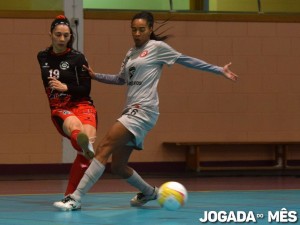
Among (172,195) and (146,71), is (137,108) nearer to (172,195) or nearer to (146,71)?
(146,71)

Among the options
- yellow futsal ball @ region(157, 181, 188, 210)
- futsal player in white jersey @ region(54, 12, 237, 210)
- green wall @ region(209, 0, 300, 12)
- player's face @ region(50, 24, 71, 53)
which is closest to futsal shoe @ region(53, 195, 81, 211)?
futsal player in white jersey @ region(54, 12, 237, 210)

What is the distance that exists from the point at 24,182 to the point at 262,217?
5.64 m

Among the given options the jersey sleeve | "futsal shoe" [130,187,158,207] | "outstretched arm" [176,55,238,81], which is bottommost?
"futsal shoe" [130,187,158,207]

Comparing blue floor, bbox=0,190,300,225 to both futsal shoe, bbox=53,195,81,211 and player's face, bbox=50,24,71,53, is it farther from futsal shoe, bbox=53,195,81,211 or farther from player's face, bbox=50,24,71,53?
player's face, bbox=50,24,71,53

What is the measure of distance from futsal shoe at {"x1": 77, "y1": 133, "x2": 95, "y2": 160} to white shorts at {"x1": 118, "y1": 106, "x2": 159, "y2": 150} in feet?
1.34

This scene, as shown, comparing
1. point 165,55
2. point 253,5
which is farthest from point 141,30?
point 253,5

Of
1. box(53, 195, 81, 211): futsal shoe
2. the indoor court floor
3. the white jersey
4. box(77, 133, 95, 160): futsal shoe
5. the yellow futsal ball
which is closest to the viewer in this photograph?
the indoor court floor

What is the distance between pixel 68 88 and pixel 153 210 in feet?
4.85

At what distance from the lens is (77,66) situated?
8.55m

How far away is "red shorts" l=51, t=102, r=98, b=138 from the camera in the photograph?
331 inches

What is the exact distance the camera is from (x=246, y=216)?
7402mm

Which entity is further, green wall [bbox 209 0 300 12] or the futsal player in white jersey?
green wall [bbox 209 0 300 12]

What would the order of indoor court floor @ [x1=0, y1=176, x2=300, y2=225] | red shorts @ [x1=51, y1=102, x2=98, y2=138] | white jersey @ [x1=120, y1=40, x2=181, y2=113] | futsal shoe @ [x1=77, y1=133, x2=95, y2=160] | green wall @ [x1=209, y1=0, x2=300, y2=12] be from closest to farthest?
1. indoor court floor @ [x1=0, y1=176, x2=300, y2=225]
2. futsal shoe @ [x1=77, y1=133, x2=95, y2=160]
3. white jersey @ [x1=120, y1=40, x2=181, y2=113]
4. red shorts @ [x1=51, y1=102, x2=98, y2=138]
5. green wall @ [x1=209, y1=0, x2=300, y2=12]

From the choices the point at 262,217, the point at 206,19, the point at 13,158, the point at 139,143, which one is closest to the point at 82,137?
the point at 139,143
